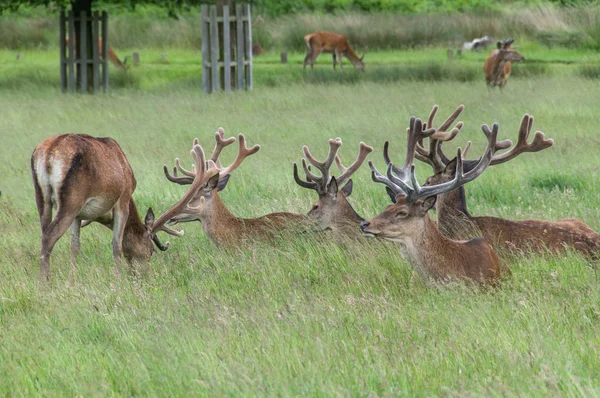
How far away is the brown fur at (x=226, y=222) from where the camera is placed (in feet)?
26.8

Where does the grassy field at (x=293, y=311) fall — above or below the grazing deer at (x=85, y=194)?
below

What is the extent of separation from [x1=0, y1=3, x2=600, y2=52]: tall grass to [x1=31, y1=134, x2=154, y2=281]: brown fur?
83.9 ft

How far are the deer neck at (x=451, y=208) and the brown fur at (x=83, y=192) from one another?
2.06 metres

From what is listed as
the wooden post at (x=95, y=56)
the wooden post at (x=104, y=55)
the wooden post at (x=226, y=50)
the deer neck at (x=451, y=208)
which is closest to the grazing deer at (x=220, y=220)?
the deer neck at (x=451, y=208)

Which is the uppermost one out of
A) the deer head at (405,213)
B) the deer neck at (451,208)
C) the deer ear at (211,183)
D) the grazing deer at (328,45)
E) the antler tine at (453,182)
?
the antler tine at (453,182)

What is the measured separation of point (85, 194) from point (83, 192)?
0.09 feet

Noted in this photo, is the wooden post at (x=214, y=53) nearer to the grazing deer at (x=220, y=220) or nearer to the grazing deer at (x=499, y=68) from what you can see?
the grazing deer at (x=499, y=68)

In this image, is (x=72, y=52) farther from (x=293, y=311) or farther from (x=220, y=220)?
(x=293, y=311)

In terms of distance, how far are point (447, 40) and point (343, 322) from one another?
29.1 meters

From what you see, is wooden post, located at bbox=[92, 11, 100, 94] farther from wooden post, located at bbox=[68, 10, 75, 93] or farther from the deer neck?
the deer neck

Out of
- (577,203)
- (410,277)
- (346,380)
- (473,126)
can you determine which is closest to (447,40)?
(473,126)

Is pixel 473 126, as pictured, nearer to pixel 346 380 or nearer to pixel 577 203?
pixel 577 203

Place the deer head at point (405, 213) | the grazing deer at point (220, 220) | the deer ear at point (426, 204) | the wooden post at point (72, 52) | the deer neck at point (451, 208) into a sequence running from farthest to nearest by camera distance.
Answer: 1. the wooden post at point (72, 52)
2. the grazing deer at point (220, 220)
3. the deer neck at point (451, 208)
4. the deer ear at point (426, 204)
5. the deer head at point (405, 213)

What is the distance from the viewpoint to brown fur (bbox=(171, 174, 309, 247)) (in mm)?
8180
